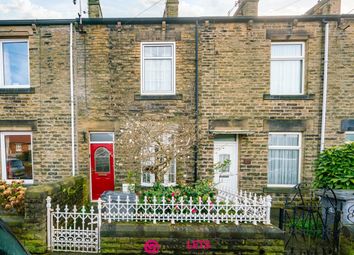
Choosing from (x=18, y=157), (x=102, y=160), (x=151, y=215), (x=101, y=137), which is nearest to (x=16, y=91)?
(x=18, y=157)

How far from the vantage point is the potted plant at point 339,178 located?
527 cm

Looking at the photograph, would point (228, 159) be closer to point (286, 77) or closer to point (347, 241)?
point (286, 77)

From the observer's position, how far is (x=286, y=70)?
323 inches

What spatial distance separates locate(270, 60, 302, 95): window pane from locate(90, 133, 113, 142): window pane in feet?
20.4

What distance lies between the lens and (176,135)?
7.25 meters

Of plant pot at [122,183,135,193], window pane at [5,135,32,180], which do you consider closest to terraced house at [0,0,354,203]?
window pane at [5,135,32,180]

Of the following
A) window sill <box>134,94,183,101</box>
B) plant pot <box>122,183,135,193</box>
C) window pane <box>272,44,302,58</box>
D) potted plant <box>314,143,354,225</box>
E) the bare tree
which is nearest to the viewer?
potted plant <box>314,143,354,225</box>

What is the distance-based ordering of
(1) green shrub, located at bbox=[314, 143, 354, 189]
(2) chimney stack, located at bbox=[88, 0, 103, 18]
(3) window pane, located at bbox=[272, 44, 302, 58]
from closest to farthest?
(1) green shrub, located at bbox=[314, 143, 354, 189] → (3) window pane, located at bbox=[272, 44, 302, 58] → (2) chimney stack, located at bbox=[88, 0, 103, 18]

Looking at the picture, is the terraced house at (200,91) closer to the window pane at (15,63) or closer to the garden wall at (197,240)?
the window pane at (15,63)

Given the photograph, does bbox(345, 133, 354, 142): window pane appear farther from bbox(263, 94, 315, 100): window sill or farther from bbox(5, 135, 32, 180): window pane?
bbox(5, 135, 32, 180): window pane

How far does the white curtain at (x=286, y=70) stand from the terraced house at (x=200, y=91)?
0.04 m

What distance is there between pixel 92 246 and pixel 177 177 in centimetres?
387

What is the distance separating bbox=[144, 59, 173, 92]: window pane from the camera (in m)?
8.26

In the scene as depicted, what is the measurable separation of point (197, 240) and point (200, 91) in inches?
199
